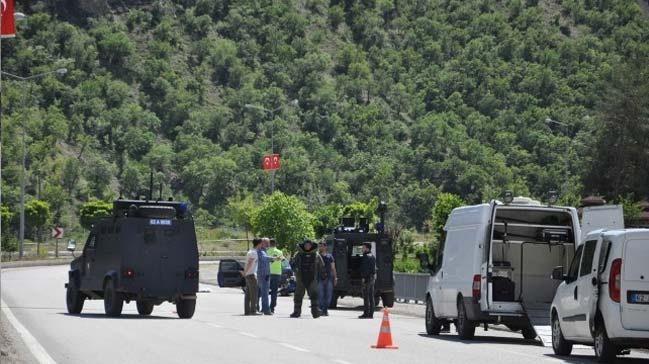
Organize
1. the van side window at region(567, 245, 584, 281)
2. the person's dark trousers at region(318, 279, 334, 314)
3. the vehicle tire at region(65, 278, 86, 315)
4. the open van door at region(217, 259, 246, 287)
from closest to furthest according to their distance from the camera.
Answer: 1. the van side window at region(567, 245, 584, 281)
2. the vehicle tire at region(65, 278, 86, 315)
3. the person's dark trousers at region(318, 279, 334, 314)
4. the open van door at region(217, 259, 246, 287)

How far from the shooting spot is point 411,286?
46.2 meters

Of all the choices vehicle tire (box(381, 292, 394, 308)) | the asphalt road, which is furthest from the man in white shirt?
vehicle tire (box(381, 292, 394, 308))

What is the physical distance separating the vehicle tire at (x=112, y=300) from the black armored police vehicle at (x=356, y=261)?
10.6 metres

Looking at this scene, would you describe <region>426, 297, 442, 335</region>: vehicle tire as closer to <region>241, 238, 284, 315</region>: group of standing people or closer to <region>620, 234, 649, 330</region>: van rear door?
<region>241, 238, 284, 315</region>: group of standing people

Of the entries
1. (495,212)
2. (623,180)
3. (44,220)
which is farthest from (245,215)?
(495,212)

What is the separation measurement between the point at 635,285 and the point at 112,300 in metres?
14.5

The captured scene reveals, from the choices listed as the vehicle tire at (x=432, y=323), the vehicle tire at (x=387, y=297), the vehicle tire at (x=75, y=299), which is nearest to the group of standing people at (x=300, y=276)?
the vehicle tire at (x=75, y=299)

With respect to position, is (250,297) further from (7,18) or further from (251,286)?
(7,18)

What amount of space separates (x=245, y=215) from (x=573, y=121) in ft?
211

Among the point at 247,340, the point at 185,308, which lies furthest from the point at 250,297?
the point at 247,340

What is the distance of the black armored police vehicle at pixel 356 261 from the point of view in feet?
135

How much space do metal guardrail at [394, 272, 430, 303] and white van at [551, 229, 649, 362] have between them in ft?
74.4

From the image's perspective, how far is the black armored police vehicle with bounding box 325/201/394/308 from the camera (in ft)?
135

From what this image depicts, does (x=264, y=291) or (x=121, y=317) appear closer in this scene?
(x=121, y=317)
